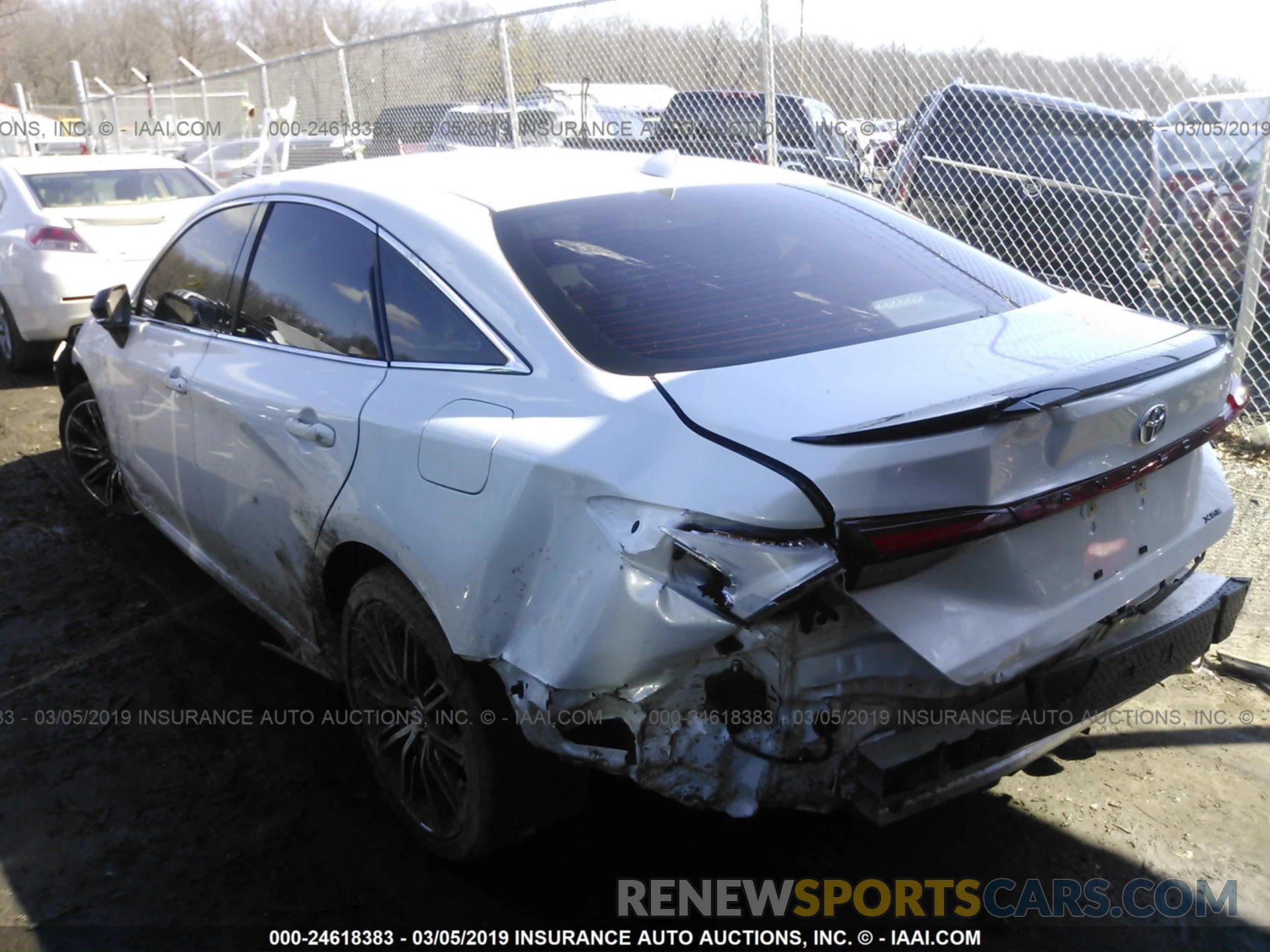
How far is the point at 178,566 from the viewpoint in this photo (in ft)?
16.0

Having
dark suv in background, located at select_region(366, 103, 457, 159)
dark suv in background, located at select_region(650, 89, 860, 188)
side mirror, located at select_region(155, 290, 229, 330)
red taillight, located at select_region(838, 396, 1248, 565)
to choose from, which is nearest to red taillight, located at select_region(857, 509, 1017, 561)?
red taillight, located at select_region(838, 396, 1248, 565)

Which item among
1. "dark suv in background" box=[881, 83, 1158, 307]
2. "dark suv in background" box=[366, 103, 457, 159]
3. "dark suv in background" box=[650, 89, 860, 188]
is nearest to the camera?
"dark suv in background" box=[881, 83, 1158, 307]

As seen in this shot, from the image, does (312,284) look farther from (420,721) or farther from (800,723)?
(800,723)

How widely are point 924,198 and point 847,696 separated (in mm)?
6159

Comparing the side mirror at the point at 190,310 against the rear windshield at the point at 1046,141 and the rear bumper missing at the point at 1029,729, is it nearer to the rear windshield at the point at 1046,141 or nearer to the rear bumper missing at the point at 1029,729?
the rear bumper missing at the point at 1029,729

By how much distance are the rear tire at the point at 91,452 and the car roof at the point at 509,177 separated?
1890 mm

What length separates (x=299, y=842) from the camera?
300 centimetres

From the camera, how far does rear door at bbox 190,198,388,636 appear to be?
118 inches

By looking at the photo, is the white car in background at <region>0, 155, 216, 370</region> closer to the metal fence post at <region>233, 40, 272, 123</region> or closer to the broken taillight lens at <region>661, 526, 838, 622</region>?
the metal fence post at <region>233, 40, 272, 123</region>

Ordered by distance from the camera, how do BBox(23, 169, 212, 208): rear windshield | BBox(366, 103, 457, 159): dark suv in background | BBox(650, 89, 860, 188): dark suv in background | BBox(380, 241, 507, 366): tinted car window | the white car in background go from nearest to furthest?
BBox(380, 241, 507, 366): tinted car window
BBox(650, 89, 860, 188): dark suv in background
the white car in background
BBox(23, 169, 212, 208): rear windshield
BBox(366, 103, 457, 159): dark suv in background

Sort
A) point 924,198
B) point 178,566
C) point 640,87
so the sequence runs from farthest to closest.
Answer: point 640,87 → point 924,198 → point 178,566

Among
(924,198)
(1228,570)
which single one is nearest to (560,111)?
(924,198)

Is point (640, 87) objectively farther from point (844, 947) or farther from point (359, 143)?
point (844, 947)

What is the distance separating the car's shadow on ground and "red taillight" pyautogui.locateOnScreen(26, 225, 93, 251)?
5.13 m
